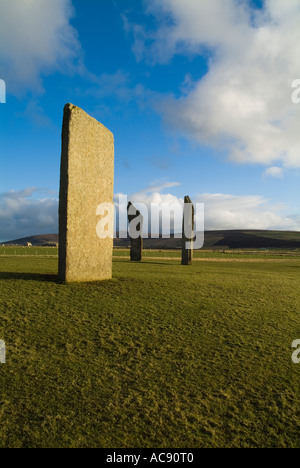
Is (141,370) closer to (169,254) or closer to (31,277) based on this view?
(31,277)

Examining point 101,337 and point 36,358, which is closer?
point 36,358

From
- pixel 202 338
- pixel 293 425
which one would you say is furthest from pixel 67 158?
pixel 293 425

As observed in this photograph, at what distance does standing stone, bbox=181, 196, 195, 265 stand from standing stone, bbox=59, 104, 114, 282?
14.2 metres

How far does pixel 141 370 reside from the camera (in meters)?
6.17

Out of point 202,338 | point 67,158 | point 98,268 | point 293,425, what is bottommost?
point 293,425

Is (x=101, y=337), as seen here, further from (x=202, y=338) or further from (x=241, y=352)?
(x=241, y=352)

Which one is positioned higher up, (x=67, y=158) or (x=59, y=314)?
(x=67, y=158)

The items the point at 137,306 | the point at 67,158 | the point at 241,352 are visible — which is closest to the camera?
the point at 241,352

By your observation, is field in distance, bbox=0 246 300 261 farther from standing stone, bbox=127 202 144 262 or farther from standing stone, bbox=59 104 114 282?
standing stone, bbox=59 104 114 282

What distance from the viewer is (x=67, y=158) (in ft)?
34.5

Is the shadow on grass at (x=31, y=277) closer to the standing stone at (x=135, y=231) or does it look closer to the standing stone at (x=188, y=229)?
the standing stone at (x=135, y=231)

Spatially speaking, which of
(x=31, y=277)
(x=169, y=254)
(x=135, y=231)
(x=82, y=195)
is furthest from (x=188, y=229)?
(x=169, y=254)

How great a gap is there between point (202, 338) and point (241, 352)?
1.00 meters

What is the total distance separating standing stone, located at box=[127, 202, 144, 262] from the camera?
27109 millimetres
